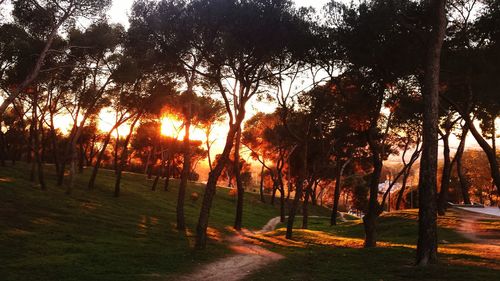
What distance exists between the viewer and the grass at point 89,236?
14.2 metres

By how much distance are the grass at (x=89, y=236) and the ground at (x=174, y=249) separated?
4cm

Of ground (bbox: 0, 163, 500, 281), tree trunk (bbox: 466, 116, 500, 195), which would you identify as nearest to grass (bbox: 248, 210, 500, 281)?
ground (bbox: 0, 163, 500, 281)

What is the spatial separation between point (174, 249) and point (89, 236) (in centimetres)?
487

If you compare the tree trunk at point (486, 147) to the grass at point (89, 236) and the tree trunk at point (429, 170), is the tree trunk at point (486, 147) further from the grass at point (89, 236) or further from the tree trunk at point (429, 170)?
the grass at point (89, 236)

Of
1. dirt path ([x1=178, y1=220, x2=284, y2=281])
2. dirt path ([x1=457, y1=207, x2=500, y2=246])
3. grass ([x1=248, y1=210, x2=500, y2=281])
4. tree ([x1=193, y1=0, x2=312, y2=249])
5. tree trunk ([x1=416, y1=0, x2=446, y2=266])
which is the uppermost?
tree ([x1=193, y1=0, x2=312, y2=249])

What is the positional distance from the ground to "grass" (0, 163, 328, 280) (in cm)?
4

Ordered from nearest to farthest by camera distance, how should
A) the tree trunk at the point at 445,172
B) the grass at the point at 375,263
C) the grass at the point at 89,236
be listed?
the grass at the point at 375,263 → the grass at the point at 89,236 → the tree trunk at the point at 445,172

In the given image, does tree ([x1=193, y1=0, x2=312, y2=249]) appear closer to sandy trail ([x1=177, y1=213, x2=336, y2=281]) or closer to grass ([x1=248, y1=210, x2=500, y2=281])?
sandy trail ([x1=177, y1=213, x2=336, y2=281])

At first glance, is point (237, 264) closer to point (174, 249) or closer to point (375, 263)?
point (174, 249)

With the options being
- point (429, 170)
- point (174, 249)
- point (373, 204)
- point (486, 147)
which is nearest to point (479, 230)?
point (486, 147)

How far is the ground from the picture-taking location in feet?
46.6

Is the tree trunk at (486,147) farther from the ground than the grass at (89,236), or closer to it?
farther from the ground

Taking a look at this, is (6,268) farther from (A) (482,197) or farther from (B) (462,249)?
(A) (482,197)

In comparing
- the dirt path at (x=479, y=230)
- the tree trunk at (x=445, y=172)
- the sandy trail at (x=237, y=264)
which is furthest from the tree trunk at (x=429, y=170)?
the tree trunk at (x=445, y=172)
